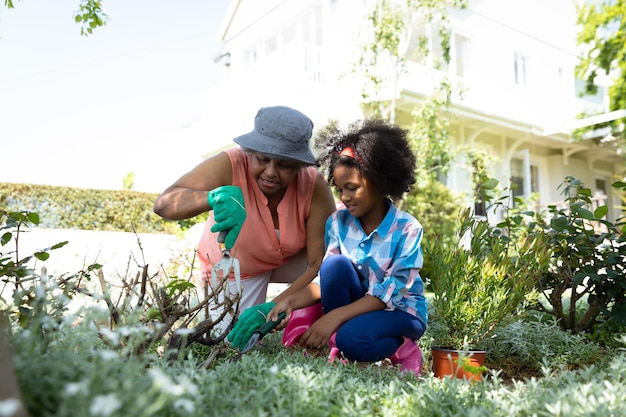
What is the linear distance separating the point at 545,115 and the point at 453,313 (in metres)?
12.6

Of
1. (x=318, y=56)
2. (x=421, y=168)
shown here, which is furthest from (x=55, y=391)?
(x=318, y=56)

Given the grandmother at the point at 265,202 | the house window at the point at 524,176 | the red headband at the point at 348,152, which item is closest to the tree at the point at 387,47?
the house window at the point at 524,176

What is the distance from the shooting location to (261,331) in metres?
2.38

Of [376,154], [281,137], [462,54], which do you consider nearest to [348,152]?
[376,154]

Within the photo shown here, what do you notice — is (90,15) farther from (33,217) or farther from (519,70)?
(519,70)

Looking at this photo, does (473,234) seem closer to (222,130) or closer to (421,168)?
(421,168)

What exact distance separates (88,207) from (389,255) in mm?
10626

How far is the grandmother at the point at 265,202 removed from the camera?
269 centimetres

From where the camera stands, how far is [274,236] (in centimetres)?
309

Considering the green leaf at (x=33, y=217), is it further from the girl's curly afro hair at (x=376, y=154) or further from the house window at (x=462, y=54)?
the house window at (x=462, y=54)

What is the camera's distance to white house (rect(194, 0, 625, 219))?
34.8ft

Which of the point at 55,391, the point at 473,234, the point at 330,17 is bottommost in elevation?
the point at 55,391

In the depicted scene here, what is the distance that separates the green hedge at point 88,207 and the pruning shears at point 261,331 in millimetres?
8629

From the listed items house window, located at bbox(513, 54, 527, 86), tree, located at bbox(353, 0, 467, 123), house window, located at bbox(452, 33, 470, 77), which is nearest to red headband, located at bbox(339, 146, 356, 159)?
tree, located at bbox(353, 0, 467, 123)
